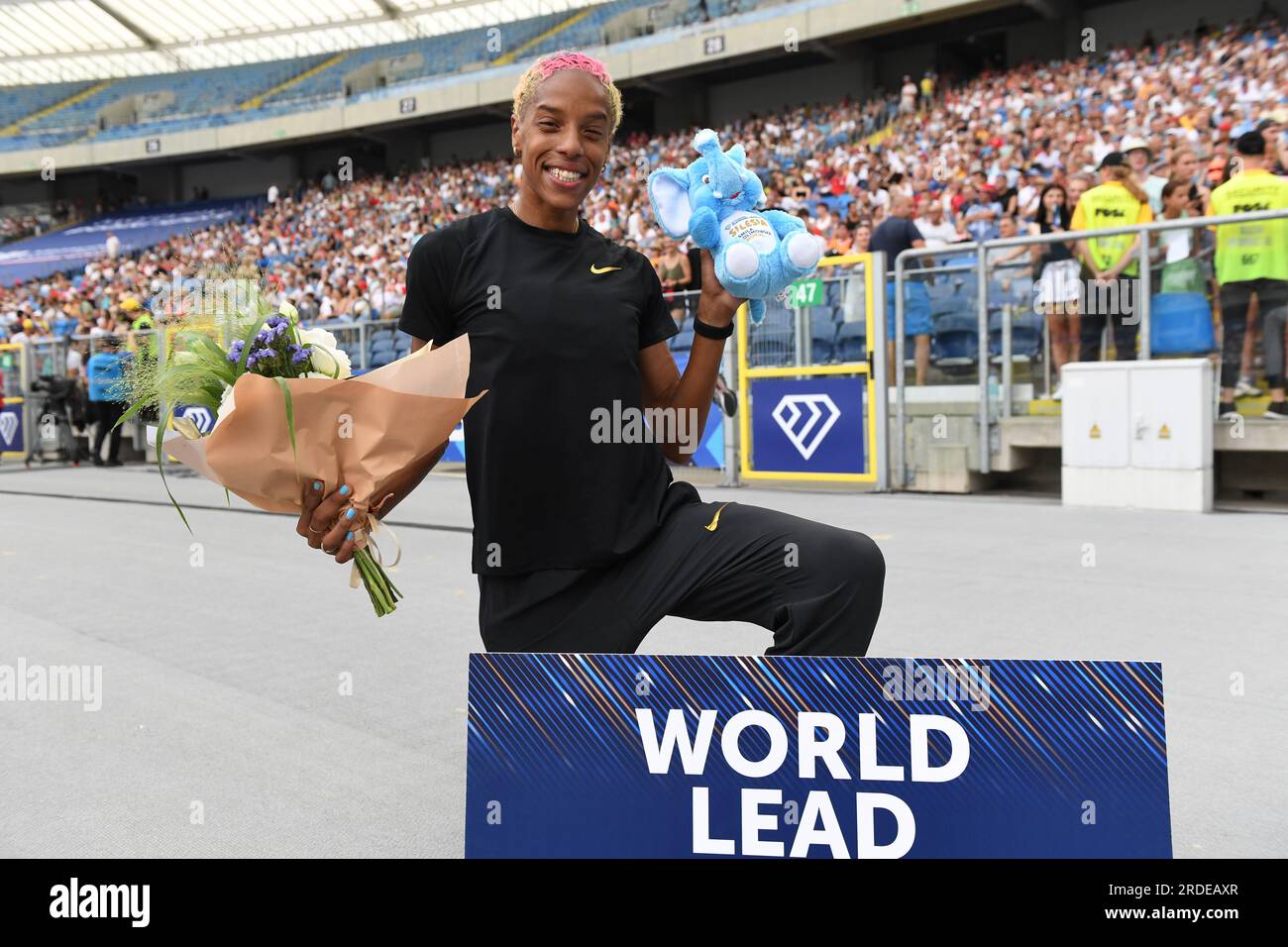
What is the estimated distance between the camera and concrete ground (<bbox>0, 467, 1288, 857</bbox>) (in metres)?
3.15

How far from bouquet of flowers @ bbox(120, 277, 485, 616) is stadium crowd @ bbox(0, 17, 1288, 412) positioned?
360mm

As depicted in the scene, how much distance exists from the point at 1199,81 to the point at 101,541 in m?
17.8

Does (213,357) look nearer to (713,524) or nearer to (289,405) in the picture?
(289,405)

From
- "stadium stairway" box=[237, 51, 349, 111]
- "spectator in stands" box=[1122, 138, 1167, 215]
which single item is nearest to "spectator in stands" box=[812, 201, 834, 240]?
"spectator in stands" box=[1122, 138, 1167, 215]

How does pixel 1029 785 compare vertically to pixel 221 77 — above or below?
below

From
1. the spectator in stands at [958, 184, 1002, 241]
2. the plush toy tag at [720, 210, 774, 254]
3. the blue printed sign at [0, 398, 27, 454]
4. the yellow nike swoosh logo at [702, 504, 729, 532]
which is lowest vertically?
the yellow nike swoosh logo at [702, 504, 729, 532]

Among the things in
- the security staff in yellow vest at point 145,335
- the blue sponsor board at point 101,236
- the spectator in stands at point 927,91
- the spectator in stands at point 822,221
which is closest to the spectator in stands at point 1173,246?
the spectator in stands at point 822,221

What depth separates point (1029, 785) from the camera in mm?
2016

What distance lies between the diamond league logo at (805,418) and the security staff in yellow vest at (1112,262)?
7.92 ft

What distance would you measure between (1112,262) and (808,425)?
309cm

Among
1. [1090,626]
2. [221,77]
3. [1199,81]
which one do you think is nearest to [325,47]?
[221,77]

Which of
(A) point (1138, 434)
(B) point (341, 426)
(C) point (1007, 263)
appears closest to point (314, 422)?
(B) point (341, 426)

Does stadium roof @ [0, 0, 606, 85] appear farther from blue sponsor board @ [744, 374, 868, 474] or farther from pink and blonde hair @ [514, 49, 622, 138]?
pink and blonde hair @ [514, 49, 622, 138]
